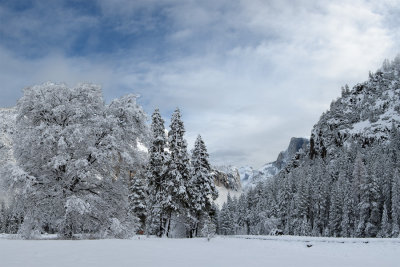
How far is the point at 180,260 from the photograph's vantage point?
37.5 feet

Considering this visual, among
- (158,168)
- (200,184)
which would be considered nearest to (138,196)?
(200,184)

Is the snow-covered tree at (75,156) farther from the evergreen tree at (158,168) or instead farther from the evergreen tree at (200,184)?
the evergreen tree at (200,184)

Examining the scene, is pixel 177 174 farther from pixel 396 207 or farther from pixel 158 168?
pixel 396 207

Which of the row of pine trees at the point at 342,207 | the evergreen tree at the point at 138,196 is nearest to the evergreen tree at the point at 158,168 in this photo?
the evergreen tree at the point at 138,196

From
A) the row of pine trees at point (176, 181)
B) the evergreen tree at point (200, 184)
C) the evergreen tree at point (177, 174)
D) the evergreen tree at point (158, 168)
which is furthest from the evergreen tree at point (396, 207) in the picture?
the evergreen tree at point (158, 168)

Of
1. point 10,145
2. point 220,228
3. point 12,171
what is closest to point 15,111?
point 10,145

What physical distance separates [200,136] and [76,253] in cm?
3083

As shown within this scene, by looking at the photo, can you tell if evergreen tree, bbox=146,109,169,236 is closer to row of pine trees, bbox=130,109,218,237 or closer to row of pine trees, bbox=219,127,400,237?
row of pine trees, bbox=130,109,218,237

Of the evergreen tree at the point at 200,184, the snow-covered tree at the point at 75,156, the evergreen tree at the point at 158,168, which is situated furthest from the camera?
the evergreen tree at the point at 200,184

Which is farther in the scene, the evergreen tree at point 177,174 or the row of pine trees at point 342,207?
the row of pine trees at point 342,207

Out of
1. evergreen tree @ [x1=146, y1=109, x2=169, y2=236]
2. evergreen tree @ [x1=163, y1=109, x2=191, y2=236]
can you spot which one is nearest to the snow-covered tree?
evergreen tree @ [x1=163, y1=109, x2=191, y2=236]

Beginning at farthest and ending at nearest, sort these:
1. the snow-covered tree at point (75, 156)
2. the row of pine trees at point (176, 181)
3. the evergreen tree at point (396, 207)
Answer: the evergreen tree at point (396, 207), the row of pine trees at point (176, 181), the snow-covered tree at point (75, 156)

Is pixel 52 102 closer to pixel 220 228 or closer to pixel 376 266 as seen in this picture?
pixel 376 266

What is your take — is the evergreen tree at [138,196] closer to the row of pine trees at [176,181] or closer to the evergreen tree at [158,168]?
the row of pine trees at [176,181]
